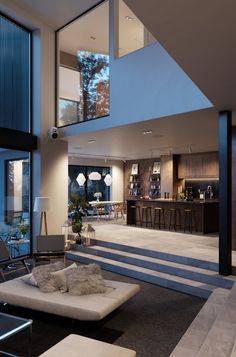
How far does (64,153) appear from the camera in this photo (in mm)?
8516

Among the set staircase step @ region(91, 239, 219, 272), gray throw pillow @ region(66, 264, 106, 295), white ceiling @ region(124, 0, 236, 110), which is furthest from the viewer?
staircase step @ region(91, 239, 219, 272)

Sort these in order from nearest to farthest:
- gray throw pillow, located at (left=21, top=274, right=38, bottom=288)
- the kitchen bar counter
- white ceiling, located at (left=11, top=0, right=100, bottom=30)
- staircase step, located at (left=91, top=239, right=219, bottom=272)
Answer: gray throw pillow, located at (left=21, top=274, right=38, bottom=288) → staircase step, located at (left=91, top=239, right=219, bottom=272) → white ceiling, located at (left=11, top=0, right=100, bottom=30) → the kitchen bar counter

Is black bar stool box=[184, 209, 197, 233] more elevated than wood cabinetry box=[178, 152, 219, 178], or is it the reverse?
wood cabinetry box=[178, 152, 219, 178]

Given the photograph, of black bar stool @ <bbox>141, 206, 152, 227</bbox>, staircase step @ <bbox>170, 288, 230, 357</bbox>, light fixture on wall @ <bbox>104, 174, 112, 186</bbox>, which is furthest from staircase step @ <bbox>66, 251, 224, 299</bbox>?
light fixture on wall @ <bbox>104, 174, 112, 186</bbox>

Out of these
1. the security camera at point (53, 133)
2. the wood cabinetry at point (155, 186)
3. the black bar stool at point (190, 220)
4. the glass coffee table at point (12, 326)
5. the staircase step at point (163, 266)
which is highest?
the security camera at point (53, 133)

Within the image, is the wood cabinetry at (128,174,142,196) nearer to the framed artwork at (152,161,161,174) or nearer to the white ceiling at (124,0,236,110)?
the framed artwork at (152,161,161,174)

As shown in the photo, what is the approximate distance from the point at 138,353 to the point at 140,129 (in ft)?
15.4

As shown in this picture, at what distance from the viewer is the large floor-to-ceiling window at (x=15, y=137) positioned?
7.30 m

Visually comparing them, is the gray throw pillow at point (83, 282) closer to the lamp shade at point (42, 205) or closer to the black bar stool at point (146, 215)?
the lamp shade at point (42, 205)

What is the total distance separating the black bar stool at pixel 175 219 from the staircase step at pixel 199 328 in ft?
16.1

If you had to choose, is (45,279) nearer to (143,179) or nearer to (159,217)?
(159,217)

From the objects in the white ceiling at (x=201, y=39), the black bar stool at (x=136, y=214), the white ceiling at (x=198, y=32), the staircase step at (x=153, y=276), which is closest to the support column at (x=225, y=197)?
the white ceiling at (x=201, y=39)

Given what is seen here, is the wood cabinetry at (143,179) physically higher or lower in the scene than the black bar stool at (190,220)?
higher

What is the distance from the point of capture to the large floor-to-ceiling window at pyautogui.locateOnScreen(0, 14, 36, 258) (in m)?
7.30
